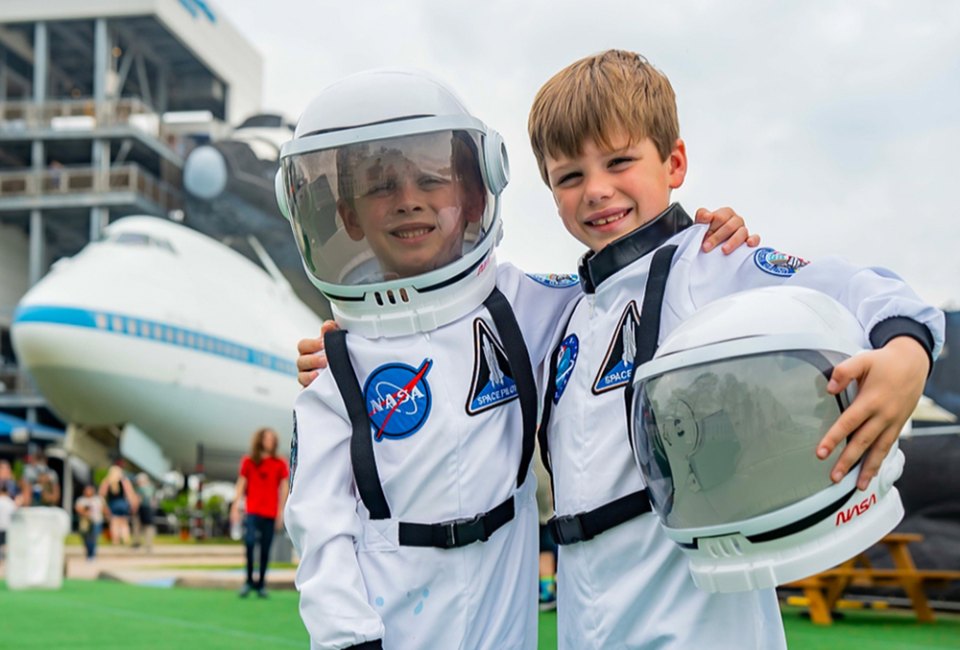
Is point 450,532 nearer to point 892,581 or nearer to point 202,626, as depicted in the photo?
point 202,626

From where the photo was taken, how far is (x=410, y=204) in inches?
76.2

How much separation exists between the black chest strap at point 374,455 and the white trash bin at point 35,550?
999 cm

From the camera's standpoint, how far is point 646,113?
73.5 inches

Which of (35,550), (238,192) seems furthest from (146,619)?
(238,192)

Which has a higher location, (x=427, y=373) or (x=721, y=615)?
(x=427, y=373)

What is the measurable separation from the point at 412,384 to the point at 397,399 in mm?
41

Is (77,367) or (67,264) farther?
(67,264)

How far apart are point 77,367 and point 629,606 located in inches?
786

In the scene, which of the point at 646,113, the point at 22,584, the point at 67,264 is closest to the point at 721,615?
the point at 646,113

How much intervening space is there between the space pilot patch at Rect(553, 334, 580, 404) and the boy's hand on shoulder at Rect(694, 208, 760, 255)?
312 millimetres

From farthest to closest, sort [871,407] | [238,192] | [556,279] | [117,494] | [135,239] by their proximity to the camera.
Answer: [238,192] < [135,239] < [117,494] < [556,279] < [871,407]

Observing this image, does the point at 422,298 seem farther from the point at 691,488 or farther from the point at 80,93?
the point at 80,93

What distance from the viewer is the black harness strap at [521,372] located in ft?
6.41

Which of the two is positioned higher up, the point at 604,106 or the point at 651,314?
the point at 604,106
